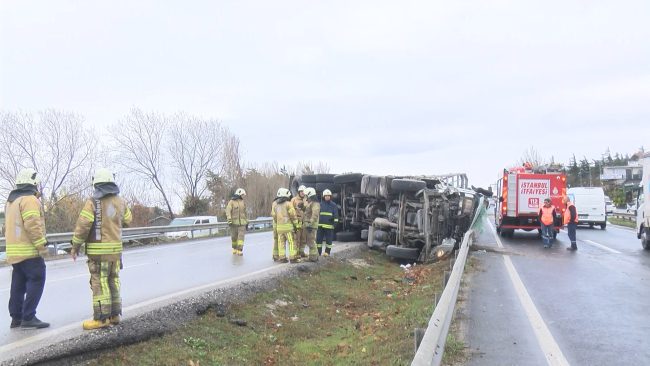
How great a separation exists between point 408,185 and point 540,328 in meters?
6.99

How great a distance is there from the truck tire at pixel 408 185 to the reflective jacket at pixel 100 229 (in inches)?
337

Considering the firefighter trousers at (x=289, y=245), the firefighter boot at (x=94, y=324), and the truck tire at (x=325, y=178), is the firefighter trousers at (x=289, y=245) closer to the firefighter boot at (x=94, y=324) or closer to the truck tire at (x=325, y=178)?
the truck tire at (x=325, y=178)

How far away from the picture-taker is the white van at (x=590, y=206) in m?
26.9

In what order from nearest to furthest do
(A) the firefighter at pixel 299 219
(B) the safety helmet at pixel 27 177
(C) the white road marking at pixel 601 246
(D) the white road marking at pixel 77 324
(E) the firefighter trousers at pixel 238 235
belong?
(D) the white road marking at pixel 77 324
(B) the safety helmet at pixel 27 177
(A) the firefighter at pixel 299 219
(E) the firefighter trousers at pixel 238 235
(C) the white road marking at pixel 601 246

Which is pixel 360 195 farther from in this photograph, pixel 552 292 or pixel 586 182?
pixel 586 182

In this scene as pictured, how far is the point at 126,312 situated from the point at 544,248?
13260mm

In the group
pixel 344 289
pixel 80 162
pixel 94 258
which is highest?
pixel 80 162

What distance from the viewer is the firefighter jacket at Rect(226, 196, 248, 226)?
1234cm

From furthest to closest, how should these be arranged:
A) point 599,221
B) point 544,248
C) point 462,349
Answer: point 599,221 → point 544,248 → point 462,349

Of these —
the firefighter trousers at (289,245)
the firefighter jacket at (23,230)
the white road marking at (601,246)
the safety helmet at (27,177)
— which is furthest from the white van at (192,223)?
the firefighter jacket at (23,230)

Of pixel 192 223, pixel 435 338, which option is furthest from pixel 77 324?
pixel 192 223

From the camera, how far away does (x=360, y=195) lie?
49.6ft

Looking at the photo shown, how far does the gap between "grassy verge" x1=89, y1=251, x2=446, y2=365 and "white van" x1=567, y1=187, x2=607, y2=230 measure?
771 inches

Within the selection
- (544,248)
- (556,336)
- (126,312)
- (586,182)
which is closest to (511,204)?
(544,248)
